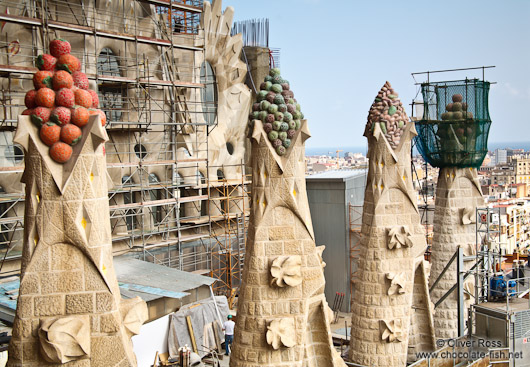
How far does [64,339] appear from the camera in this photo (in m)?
6.89

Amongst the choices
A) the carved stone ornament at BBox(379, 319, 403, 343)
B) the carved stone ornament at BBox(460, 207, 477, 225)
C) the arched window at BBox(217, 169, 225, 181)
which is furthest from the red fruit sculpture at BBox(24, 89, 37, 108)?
the arched window at BBox(217, 169, 225, 181)

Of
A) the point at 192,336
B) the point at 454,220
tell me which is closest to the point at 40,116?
the point at 192,336

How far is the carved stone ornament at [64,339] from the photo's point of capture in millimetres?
6840

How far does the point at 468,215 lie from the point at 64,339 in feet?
40.5

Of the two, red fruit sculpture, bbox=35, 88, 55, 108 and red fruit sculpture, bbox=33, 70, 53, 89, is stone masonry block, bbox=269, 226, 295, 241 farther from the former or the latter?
red fruit sculpture, bbox=33, 70, 53, 89

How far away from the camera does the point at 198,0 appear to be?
21984mm

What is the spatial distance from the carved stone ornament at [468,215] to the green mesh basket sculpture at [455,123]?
48.8 inches

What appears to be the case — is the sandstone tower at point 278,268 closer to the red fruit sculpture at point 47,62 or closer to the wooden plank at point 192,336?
the red fruit sculpture at point 47,62

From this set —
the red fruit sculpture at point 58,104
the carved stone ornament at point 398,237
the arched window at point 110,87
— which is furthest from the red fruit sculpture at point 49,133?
the arched window at point 110,87

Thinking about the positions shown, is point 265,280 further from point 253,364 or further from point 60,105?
point 60,105

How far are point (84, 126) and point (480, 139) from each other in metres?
12.6

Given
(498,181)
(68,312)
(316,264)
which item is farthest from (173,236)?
(498,181)

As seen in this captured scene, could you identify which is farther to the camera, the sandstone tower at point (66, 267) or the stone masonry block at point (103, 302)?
the stone masonry block at point (103, 302)

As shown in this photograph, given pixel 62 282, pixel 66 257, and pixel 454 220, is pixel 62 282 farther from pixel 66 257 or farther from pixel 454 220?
pixel 454 220
